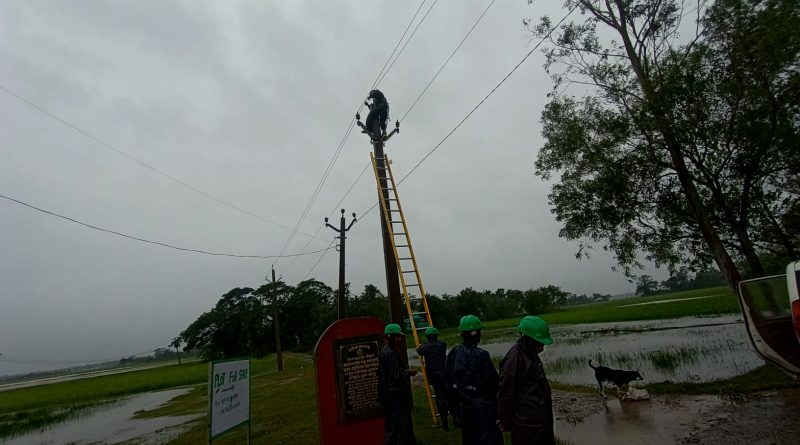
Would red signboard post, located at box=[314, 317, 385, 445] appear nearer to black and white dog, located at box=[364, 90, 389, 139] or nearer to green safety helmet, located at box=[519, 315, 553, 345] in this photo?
green safety helmet, located at box=[519, 315, 553, 345]

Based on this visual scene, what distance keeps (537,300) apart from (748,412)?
74.5 m

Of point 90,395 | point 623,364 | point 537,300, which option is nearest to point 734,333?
point 623,364

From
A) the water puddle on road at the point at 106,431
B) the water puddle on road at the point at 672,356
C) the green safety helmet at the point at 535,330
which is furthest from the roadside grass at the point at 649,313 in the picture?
the water puddle on road at the point at 106,431

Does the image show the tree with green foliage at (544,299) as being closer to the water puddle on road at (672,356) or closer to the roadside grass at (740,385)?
the water puddle on road at (672,356)

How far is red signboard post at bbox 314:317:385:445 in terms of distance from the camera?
616 centimetres

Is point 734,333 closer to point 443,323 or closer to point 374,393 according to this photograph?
point 374,393

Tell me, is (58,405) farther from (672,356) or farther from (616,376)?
(672,356)

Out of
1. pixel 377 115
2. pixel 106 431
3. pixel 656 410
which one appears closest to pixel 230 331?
pixel 106 431

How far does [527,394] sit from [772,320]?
5085mm

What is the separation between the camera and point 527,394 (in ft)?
11.2

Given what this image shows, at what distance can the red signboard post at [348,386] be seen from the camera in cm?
616

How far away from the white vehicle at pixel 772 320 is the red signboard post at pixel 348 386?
5.71 meters

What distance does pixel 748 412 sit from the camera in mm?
6238

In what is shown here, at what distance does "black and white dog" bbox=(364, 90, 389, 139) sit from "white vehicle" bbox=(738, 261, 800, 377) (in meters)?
7.68
